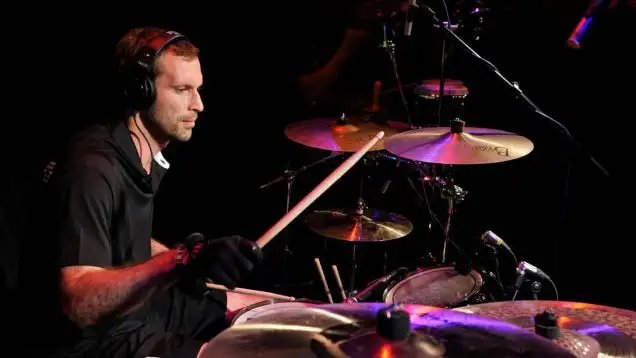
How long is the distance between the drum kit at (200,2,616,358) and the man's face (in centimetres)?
59

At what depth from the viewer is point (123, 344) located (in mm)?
1692

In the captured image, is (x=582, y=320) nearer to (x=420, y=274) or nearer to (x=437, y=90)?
(x=420, y=274)

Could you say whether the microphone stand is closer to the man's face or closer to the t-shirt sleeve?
the man's face

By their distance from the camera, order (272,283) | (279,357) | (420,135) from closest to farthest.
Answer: (279,357)
(420,135)
(272,283)

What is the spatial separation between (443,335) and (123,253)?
3.34 ft

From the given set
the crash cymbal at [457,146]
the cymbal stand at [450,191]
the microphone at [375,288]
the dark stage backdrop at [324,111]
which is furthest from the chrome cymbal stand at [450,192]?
the dark stage backdrop at [324,111]

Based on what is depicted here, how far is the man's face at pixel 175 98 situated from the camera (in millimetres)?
1902

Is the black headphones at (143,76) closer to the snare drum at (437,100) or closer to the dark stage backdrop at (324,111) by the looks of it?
the dark stage backdrop at (324,111)

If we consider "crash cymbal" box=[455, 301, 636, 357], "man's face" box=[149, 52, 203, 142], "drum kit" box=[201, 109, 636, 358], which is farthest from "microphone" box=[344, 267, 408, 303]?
"man's face" box=[149, 52, 203, 142]

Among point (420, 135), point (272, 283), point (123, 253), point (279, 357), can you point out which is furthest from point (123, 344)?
point (272, 283)

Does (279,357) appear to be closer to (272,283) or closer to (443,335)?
(443,335)

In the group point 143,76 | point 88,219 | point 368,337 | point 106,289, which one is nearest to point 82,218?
point 88,219

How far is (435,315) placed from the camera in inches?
45.6

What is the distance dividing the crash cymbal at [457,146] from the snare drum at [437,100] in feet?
1.54
